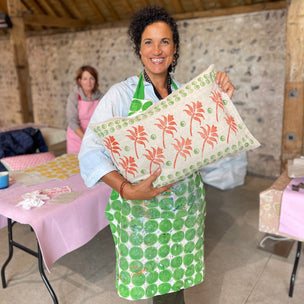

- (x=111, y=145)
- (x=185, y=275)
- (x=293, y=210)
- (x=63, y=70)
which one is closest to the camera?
(x=111, y=145)

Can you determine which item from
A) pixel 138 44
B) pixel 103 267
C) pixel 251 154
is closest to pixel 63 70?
pixel 251 154

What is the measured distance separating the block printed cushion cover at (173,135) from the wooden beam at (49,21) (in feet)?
17.6

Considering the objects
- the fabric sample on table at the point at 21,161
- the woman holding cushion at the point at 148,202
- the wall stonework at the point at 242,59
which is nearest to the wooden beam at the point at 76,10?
the wall stonework at the point at 242,59

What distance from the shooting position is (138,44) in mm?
1417

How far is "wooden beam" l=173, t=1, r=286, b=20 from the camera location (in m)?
4.06

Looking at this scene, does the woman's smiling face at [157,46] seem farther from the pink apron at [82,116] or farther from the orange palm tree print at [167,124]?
the pink apron at [82,116]

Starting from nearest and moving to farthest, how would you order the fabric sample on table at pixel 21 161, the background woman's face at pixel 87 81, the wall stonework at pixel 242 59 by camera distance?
1. the fabric sample on table at pixel 21 161
2. the background woman's face at pixel 87 81
3. the wall stonework at pixel 242 59

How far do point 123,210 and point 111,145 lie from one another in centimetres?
32

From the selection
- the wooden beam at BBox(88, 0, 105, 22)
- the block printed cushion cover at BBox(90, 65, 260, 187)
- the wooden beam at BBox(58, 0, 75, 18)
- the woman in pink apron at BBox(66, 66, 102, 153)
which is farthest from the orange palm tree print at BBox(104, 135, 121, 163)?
the wooden beam at BBox(58, 0, 75, 18)

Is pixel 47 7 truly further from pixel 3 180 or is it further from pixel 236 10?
pixel 3 180

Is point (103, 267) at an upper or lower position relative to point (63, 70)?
lower

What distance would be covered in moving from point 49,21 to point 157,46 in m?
5.29

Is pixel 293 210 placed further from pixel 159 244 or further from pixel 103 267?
pixel 103 267

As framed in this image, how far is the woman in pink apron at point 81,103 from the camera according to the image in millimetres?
3506
